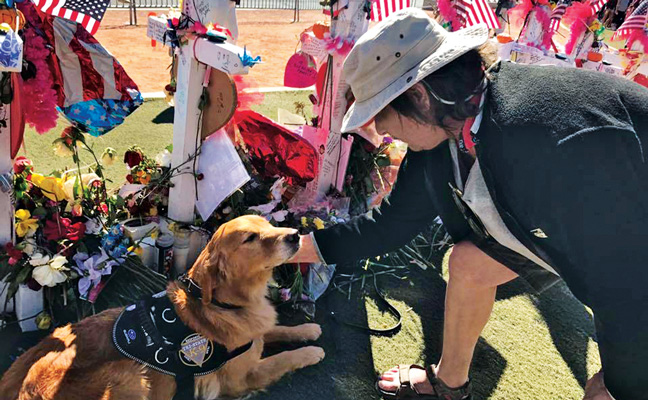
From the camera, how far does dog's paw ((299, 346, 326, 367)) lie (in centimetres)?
288

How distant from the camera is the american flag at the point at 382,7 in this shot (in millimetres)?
3490

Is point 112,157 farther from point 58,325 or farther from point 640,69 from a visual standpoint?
point 640,69

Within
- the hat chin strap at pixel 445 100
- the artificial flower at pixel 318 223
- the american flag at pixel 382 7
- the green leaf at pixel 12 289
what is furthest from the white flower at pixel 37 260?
the american flag at pixel 382 7

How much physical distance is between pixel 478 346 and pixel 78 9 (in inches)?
118

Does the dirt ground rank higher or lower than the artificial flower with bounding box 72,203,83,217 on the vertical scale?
higher

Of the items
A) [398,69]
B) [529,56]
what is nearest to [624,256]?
[398,69]

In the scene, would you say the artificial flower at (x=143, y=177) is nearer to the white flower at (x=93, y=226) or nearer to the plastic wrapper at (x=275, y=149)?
the white flower at (x=93, y=226)

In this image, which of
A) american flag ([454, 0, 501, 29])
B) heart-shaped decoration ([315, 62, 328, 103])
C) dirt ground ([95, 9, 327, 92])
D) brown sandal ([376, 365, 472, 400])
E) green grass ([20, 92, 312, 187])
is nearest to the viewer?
brown sandal ([376, 365, 472, 400])

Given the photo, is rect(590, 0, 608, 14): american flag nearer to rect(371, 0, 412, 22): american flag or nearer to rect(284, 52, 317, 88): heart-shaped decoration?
rect(371, 0, 412, 22): american flag

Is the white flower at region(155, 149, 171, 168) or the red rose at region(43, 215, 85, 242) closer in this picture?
the red rose at region(43, 215, 85, 242)

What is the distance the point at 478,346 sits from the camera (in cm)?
316

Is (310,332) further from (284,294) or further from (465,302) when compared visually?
(465,302)

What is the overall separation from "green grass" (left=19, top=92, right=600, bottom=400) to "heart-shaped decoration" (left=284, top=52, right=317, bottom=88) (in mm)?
1608

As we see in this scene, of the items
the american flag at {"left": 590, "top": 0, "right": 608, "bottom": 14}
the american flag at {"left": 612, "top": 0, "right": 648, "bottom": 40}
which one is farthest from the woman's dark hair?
the american flag at {"left": 612, "top": 0, "right": 648, "bottom": 40}
